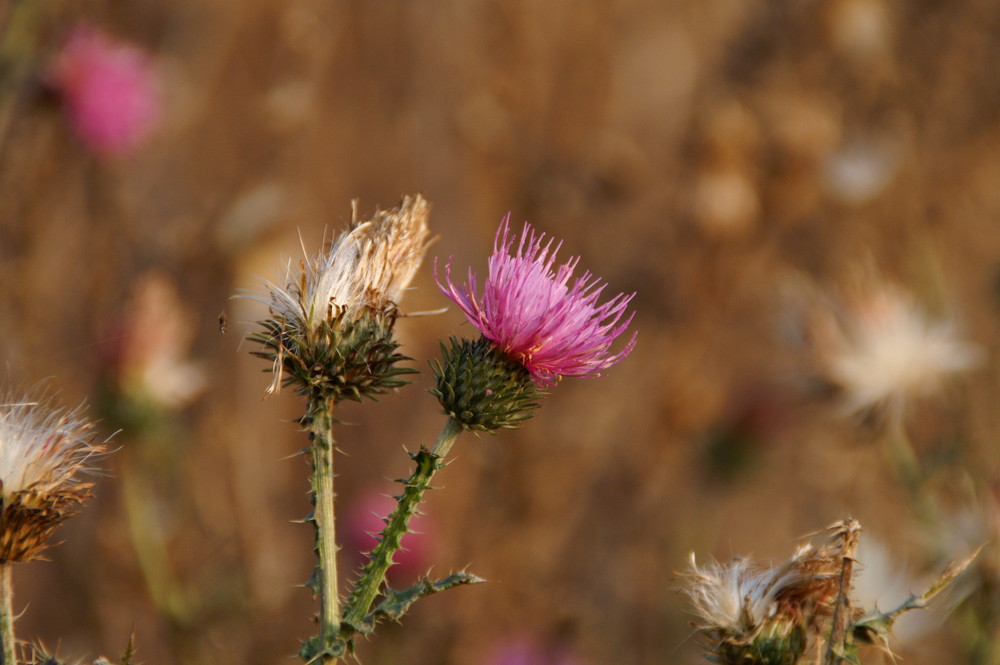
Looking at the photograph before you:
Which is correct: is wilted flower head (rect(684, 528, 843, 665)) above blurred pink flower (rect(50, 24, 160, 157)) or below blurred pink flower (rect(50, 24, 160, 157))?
below

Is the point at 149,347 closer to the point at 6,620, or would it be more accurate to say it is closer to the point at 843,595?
the point at 6,620

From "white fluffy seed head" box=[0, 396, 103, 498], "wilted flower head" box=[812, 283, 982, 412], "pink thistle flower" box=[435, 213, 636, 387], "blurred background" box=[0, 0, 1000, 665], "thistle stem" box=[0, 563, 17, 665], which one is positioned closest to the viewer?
"thistle stem" box=[0, 563, 17, 665]

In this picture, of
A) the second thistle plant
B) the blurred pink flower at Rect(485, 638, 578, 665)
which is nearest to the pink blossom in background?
the blurred pink flower at Rect(485, 638, 578, 665)

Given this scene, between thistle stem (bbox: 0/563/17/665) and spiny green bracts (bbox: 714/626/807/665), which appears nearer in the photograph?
thistle stem (bbox: 0/563/17/665)

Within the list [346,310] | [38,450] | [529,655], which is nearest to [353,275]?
[346,310]

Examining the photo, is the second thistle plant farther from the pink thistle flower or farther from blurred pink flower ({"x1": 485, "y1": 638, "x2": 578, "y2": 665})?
blurred pink flower ({"x1": 485, "y1": 638, "x2": 578, "y2": 665})

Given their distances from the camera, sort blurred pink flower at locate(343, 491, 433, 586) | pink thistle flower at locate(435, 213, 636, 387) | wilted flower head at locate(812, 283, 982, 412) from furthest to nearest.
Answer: blurred pink flower at locate(343, 491, 433, 586) → wilted flower head at locate(812, 283, 982, 412) → pink thistle flower at locate(435, 213, 636, 387)

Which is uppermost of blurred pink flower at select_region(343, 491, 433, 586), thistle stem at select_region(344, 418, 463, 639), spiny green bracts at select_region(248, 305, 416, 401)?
blurred pink flower at select_region(343, 491, 433, 586)
